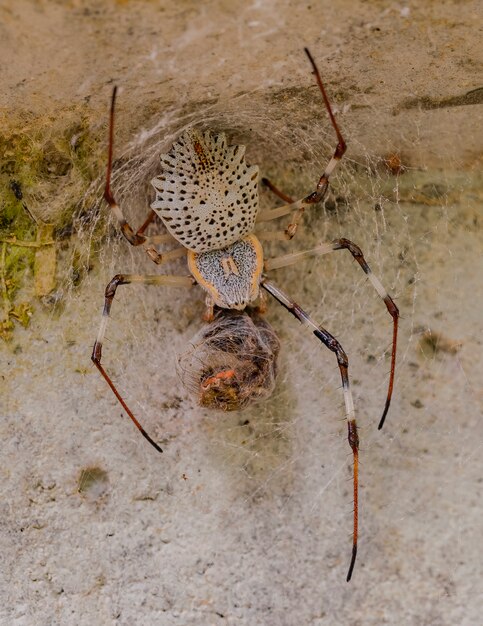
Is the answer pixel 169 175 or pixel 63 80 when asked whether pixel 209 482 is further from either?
pixel 63 80

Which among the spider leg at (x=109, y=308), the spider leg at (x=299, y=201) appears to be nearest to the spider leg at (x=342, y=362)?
the spider leg at (x=299, y=201)

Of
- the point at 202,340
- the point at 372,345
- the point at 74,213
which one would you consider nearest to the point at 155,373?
the point at 202,340

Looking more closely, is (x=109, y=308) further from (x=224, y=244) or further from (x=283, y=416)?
(x=283, y=416)

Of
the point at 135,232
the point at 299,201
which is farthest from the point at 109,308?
the point at 299,201

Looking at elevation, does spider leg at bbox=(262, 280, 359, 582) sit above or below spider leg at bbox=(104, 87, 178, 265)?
below

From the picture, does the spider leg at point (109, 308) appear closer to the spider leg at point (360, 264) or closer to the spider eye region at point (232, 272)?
the spider eye region at point (232, 272)

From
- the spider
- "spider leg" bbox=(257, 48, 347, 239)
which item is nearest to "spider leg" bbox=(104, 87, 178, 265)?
the spider

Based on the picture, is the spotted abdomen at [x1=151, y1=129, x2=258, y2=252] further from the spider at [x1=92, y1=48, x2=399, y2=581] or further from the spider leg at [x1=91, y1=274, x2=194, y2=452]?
the spider leg at [x1=91, y1=274, x2=194, y2=452]
